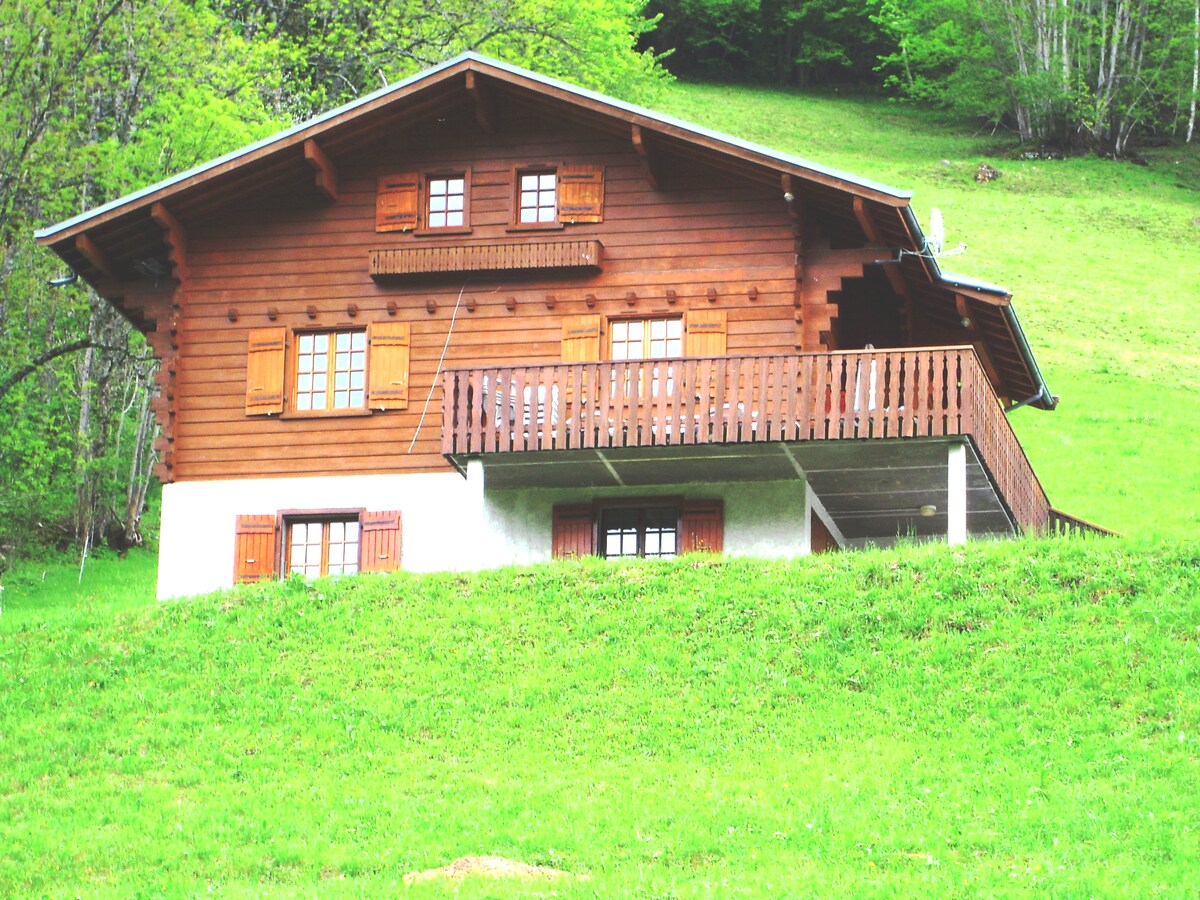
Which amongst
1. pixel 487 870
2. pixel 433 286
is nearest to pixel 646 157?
pixel 433 286

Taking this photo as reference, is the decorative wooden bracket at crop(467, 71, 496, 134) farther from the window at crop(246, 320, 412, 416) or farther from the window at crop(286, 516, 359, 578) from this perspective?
the window at crop(286, 516, 359, 578)

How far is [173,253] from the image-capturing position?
29.5 metres

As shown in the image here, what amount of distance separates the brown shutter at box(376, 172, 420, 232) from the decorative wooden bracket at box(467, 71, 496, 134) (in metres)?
1.31

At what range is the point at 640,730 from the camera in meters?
20.1

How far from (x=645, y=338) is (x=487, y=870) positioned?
13431mm

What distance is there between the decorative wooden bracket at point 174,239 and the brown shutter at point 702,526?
28.4 feet

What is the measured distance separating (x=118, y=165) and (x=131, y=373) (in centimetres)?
695

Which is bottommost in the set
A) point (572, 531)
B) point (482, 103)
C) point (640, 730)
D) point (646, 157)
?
point (640, 730)

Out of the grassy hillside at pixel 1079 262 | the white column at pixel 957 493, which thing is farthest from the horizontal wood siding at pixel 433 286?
the grassy hillside at pixel 1079 262

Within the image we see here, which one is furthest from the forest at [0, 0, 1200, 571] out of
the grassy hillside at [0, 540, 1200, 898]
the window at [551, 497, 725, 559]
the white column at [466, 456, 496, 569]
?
the grassy hillside at [0, 540, 1200, 898]

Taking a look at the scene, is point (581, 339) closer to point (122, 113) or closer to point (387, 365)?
point (387, 365)

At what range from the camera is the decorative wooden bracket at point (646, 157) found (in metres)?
27.9

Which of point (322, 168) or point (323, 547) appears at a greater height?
point (322, 168)

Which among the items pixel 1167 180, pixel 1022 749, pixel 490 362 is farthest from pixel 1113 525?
pixel 1167 180
